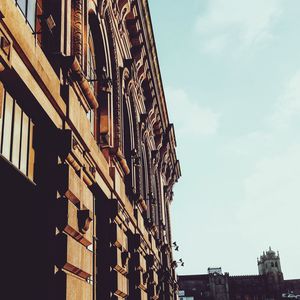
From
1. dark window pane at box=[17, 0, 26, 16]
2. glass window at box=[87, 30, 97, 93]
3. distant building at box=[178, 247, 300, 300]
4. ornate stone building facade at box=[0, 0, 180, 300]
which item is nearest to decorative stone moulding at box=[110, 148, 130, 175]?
ornate stone building facade at box=[0, 0, 180, 300]

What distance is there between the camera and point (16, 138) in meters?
6.80

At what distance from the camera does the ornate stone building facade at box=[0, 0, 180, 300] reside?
6.84 meters

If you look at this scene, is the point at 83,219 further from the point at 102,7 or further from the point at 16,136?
the point at 102,7

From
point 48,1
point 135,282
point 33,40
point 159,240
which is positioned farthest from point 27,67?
point 159,240

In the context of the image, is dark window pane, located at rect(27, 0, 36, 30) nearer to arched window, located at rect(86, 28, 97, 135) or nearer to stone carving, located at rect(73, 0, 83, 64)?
stone carving, located at rect(73, 0, 83, 64)

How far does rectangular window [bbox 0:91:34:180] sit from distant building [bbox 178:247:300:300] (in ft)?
281

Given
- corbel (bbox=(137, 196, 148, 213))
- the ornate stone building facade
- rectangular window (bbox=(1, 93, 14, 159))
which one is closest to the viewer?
rectangular window (bbox=(1, 93, 14, 159))

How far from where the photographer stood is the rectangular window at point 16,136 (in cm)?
643

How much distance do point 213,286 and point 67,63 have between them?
88051 mm

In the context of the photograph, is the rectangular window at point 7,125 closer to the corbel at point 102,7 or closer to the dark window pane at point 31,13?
the dark window pane at point 31,13

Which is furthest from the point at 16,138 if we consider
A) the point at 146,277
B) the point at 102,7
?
the point at 146,277

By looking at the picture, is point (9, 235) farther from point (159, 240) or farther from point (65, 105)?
point (159, 240)

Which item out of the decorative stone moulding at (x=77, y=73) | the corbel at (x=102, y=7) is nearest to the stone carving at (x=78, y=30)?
the decorative stone moulding at (x=77, y=73)

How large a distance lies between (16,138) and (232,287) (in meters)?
91.2
